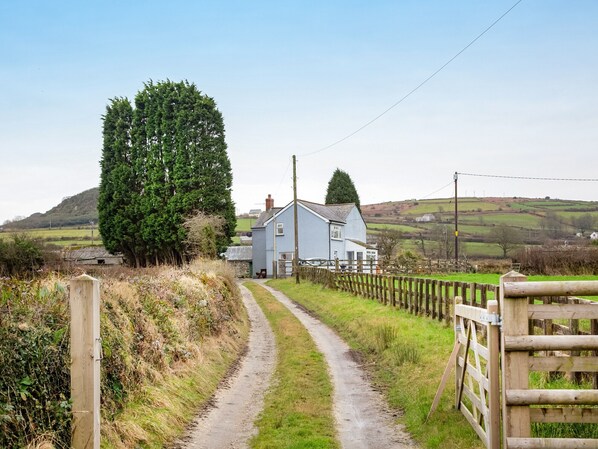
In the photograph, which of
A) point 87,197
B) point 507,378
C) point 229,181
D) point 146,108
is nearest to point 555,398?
point 507,378

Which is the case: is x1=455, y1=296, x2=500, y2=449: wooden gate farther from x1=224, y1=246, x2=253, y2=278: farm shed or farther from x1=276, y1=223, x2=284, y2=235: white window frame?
x1=224, y1=246, x2=253, y2=278: farm shed

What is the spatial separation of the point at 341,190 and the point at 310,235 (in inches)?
957

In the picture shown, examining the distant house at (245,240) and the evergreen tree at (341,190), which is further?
the distant house at (245,240)

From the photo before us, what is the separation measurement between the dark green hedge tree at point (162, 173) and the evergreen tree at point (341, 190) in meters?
32.3

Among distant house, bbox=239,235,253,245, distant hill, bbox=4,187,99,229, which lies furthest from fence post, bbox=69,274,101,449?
distant hill, bbox=4,187,99,229

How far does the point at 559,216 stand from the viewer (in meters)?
88.4

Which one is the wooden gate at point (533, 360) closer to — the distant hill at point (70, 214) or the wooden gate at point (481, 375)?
the wooden gate at point (481, 375)

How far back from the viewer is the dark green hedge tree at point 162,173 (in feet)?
169

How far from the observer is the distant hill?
100369mm

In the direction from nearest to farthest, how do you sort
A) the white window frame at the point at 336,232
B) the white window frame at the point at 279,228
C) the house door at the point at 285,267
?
the house door at the point at 285,267 < the white window frame at the point at 336,232 < the white window frame at the point at 279,228

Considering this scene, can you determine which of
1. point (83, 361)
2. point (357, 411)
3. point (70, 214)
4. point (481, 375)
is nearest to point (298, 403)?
point (357, 411)

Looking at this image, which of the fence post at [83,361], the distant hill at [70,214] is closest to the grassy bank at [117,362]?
the fence post at [83,361]

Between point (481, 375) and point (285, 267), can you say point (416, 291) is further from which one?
point (285, 267)

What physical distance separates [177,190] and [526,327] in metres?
48.4
